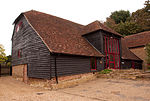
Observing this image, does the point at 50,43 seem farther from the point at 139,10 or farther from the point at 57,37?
the point at 139,10

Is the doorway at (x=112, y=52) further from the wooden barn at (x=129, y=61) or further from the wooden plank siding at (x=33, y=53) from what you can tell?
the wooden plank siding at (x=33, y=53)

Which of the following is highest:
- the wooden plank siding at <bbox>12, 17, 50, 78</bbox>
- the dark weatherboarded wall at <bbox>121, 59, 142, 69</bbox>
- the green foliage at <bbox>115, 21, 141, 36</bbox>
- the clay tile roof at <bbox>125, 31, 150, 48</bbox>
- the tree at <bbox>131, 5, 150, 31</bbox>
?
the tree at <bbox>131, 5, 150, 31</bbox>

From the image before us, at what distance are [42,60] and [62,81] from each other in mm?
2824

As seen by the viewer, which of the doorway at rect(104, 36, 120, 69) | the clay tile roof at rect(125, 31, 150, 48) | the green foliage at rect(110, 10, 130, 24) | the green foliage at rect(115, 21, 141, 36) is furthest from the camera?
the green foliage at rect(110, 10, 130, 24)

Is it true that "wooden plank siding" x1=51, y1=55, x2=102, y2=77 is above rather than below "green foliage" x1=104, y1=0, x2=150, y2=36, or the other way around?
below

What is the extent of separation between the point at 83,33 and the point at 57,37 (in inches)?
235

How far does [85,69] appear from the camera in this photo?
13109 mm

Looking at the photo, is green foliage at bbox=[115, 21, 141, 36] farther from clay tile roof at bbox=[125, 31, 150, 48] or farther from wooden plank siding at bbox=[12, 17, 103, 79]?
wooden plank siding at bbox=[12, 17, 103, 79]

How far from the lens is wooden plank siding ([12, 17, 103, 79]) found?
34.3 feet

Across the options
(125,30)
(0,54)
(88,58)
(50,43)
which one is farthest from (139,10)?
(0,54)

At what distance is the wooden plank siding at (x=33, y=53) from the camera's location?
35.0 feet

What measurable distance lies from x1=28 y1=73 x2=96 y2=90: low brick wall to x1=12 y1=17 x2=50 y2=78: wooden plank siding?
0.55m

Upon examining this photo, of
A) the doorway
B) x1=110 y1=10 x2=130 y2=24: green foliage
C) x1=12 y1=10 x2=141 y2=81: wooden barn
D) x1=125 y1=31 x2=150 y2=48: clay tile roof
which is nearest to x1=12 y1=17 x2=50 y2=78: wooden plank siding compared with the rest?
x1=12 y1=10 x2=141 y2=81: wooden barn

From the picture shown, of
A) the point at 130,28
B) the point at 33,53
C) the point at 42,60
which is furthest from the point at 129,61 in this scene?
the point at 130,28
